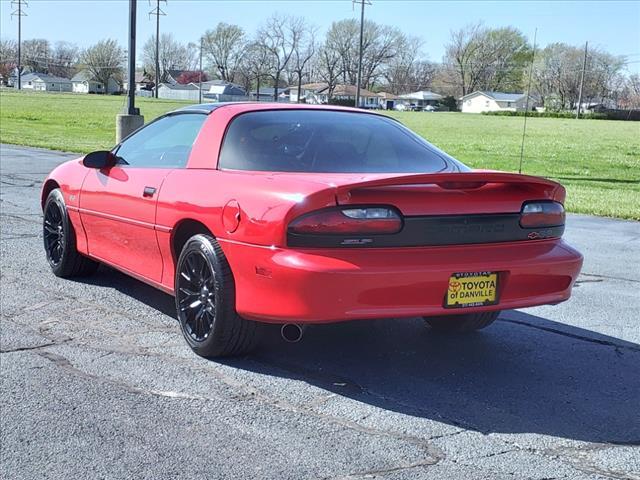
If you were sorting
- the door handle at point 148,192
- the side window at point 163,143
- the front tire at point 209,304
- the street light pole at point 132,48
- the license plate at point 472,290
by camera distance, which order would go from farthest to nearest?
the street light pole at point 132,48 < the side window at point 163,143 < the door handle at point 148,192 < the front tire at point 209,304 < the license plate at point 472,290

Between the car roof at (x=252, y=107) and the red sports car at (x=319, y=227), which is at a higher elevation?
the car roof at (x=252, y=107)

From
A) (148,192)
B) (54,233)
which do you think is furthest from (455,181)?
(54,233)

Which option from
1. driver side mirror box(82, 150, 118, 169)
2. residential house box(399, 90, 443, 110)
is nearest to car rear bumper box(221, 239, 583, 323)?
driver side mirror box(82, 150, 118, 169)

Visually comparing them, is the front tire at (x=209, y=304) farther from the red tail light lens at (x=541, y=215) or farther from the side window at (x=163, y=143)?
the red tail light lens at (x=541, y=215)

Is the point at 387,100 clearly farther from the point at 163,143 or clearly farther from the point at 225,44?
the point at 163,143

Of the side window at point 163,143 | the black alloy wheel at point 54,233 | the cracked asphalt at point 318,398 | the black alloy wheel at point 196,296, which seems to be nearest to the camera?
the cracked asphalt at point 318,398

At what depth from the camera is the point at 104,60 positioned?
5428 inches

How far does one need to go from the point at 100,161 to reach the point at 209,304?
182 cm

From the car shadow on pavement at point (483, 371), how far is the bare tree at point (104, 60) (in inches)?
5479

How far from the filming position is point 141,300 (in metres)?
5.86

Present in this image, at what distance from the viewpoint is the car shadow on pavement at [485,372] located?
12.3ft

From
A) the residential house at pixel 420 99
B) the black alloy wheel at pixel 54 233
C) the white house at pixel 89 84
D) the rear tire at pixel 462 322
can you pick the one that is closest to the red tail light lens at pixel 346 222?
the rear tire at pixel 462 322

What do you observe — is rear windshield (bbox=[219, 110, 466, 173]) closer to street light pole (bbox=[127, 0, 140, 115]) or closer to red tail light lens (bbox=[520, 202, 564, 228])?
red tail light lens (bbox=[520, 202, 564, 228])

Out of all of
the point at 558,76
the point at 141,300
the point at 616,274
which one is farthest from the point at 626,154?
the point at 558,76
